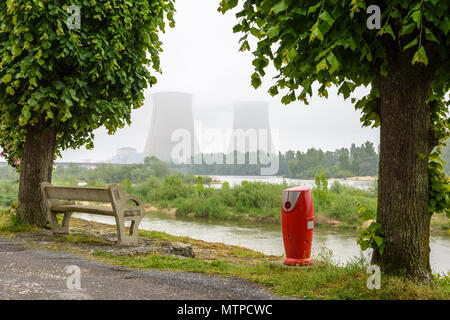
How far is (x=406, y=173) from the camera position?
4.04m

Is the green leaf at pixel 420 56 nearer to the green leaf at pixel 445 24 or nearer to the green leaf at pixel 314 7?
the green leaf at pixel 445 24

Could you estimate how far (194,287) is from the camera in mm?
4156

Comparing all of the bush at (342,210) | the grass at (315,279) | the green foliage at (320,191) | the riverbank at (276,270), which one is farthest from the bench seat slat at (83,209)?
the green foliage at (320,191)

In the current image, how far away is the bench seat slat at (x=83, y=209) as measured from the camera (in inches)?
268

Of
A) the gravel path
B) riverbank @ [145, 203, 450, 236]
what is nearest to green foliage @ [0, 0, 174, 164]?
the gravel path

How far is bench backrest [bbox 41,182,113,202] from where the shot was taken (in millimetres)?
6600

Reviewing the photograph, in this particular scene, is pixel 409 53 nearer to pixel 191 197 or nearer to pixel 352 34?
pixel 352 34

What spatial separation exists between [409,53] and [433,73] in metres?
0.35

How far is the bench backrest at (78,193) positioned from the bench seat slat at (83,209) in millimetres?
198

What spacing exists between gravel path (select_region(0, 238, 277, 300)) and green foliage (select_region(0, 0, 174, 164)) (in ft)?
9.24

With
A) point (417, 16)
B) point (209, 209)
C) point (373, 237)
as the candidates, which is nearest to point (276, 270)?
point (373, 237)

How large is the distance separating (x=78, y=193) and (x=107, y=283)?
3156 mm

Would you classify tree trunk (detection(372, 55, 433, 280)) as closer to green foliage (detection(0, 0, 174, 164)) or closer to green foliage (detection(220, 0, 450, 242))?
green foliage (detection(220, 0, 450, 242))
